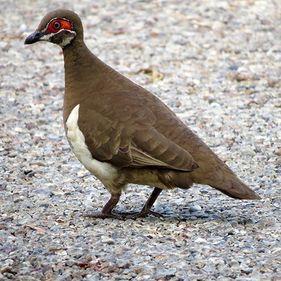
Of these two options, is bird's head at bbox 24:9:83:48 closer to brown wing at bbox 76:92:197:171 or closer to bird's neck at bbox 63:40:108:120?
bird's neck at bbox 63:40:108:120

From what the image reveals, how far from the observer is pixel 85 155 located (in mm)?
7719

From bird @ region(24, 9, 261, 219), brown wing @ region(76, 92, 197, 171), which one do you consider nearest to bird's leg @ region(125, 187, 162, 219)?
bird @ region(24, 9, 261, 219)

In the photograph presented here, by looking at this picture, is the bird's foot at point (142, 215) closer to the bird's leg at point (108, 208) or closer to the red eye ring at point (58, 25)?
the bird's leg at point (108, 208)

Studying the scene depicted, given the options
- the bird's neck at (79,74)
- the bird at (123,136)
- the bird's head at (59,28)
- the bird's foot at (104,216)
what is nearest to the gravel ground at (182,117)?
the bird's foot at (104,216)

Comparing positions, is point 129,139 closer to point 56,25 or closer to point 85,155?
point 85,155

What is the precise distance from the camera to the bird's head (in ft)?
26.5

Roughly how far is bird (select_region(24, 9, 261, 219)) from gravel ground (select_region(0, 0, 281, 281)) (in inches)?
14.3

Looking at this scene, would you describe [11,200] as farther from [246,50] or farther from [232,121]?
[246,50]

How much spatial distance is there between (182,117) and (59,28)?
10.00 ft

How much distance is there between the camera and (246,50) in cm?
1309

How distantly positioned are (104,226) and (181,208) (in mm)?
852

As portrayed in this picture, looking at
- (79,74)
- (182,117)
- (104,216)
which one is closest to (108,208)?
(104,216)

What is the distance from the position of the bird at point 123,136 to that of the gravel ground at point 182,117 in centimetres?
36

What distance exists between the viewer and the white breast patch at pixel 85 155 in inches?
302
